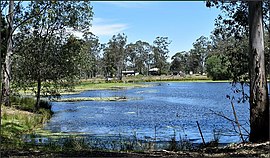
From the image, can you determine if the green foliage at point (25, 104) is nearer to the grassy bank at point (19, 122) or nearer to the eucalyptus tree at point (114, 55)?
the grassy bank at point (19, 122)

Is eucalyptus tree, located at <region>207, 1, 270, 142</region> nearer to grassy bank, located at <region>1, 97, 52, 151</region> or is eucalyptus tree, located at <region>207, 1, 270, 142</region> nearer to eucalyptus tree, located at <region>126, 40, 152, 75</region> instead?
grassy bank, located at <region>1, 97, 52, 151</region>

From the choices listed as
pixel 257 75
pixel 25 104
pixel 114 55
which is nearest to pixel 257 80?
pixel 257 75

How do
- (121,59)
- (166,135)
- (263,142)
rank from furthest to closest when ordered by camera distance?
(121,59)
(166,135)
(263,142)

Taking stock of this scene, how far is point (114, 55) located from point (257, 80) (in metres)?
Answer: 73.0

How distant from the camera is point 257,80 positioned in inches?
307

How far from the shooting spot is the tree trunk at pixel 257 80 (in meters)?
7.67

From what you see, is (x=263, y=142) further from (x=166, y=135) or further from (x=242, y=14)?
(x=166, y=135)

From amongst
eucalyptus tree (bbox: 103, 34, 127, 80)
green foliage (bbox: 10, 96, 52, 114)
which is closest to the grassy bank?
green foliage (bbox: 10, 96, 52, 114)

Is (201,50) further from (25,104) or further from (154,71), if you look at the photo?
(25,104)

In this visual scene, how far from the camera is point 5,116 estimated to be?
14.8 m

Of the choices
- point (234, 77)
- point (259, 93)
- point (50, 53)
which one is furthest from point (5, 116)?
point (259, 93)

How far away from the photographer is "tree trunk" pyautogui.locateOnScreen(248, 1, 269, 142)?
7668 mm

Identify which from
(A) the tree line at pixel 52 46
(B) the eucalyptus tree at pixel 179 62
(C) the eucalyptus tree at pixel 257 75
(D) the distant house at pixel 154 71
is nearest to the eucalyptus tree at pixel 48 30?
(A) the tree line at pixel 52 46

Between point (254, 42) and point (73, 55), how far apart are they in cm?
1305
